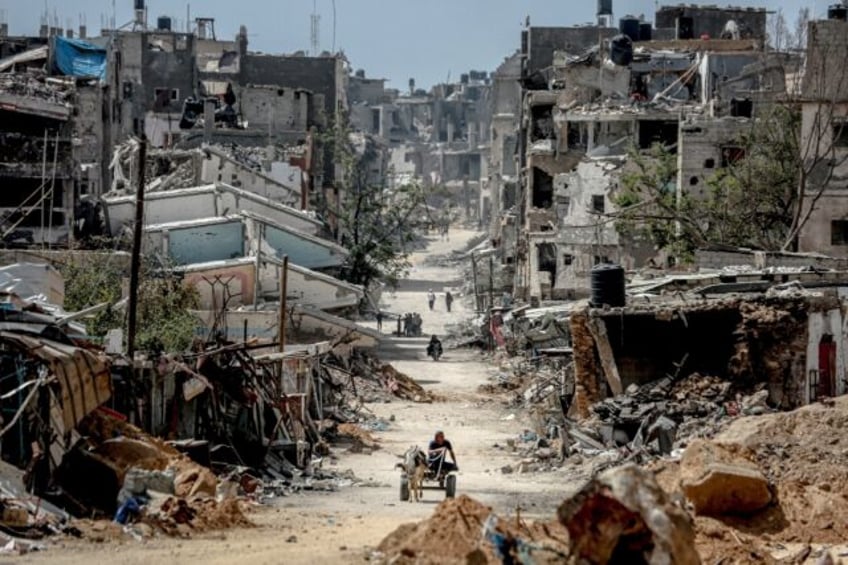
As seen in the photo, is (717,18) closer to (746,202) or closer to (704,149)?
(704,149)

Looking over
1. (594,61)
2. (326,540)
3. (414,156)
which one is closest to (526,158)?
(594,61)

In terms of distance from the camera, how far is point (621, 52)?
217 ft

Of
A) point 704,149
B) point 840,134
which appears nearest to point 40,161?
point 704,149

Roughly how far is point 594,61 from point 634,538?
52217 mm

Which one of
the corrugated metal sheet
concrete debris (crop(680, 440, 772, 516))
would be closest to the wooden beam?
concrete debris (crop(680, 440, 772, 516))

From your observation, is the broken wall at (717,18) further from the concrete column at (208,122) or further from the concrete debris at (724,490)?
the concrete debris at (724,490)

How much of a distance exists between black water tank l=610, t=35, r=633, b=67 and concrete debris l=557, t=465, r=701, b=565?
50256mm

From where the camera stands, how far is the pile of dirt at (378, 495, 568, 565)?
1808cm

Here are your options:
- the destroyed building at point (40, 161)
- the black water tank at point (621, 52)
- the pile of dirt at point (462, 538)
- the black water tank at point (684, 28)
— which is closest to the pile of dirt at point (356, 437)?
the destroyed building at point (40, 161)

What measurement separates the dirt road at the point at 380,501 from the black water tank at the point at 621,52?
16.5 metres

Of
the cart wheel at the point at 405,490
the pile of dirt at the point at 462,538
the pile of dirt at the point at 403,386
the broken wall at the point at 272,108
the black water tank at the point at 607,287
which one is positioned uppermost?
the broken wall at the point at 272,108

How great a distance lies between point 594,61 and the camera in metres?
68.0

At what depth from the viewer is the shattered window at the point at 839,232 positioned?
4684 cm

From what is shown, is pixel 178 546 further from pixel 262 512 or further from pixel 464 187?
pixel 464 187
